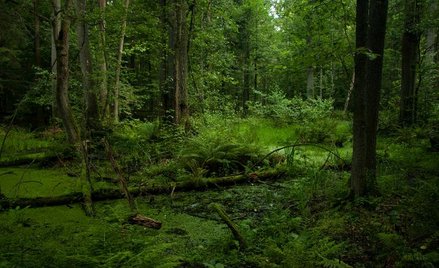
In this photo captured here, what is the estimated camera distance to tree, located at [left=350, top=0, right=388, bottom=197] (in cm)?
477

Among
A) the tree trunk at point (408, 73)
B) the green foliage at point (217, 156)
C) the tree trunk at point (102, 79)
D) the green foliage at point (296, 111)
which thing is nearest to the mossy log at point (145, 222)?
the green foliage at point (217, 156)

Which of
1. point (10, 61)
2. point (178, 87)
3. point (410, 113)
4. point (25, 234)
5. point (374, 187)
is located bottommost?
point (25, 234)

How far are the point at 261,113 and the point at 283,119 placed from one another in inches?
66.4

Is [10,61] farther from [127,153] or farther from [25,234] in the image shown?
[25,234]

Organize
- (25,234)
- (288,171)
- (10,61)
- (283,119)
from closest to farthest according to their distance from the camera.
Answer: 1. (25,234)
2. (288,171)
3. (283,119)
4. (10,61)

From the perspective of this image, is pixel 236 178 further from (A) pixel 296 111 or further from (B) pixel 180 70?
(A) pixel 296 111

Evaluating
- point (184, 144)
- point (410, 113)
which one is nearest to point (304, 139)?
point (410, 113)

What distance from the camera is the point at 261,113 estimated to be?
15562mm

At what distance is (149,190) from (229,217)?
2.05 m

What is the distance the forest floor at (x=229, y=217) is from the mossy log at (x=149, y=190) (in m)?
0.08

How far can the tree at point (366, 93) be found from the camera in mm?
4773

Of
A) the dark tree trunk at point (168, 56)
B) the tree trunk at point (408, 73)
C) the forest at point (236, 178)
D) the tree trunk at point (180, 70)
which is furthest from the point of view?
the dark tree trunk at point (168, 56)

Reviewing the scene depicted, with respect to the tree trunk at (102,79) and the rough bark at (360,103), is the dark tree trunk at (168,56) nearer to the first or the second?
the tree trunk at (102,79)

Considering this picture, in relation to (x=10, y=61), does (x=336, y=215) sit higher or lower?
lower
